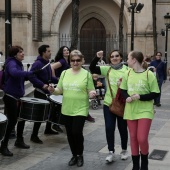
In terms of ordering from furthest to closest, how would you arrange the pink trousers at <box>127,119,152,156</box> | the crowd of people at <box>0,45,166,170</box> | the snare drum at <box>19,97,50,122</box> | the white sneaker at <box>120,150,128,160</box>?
the snare drum at <box>19,97,50,122</box> → the white sneaker at <box>120,150,128,160</box> → the crowd of people at <box>0,45,166,170</box> → the pink trousers at <box>127,119,152,156</box>

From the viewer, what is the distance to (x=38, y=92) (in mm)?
7988

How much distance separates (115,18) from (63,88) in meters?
25.7

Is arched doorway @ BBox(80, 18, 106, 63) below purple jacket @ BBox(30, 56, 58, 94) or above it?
above

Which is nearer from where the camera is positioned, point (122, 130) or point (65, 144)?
point (122, 130)

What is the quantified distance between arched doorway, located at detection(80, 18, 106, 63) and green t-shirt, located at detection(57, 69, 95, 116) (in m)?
24.2

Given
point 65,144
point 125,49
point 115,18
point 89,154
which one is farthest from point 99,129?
point 115,18

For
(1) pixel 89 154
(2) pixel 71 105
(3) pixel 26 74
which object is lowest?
(1) pixel 89 154

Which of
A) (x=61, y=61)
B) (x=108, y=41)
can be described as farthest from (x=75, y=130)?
(x=108, y=41)

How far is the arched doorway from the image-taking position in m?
30.2

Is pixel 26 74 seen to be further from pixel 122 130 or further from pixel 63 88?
pixel 122 130

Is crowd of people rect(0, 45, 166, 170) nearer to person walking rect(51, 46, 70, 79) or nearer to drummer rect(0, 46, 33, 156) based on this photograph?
drummer rect(0, 46, 33, 156)

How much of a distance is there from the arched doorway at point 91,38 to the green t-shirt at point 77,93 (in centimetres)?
2418

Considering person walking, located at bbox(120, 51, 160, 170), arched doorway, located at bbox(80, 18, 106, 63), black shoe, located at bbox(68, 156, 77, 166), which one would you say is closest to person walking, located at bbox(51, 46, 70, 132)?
black shoe, located at bbox(68, 156, 77, 166)

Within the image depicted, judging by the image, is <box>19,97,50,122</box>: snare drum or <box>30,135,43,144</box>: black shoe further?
<box>30,135,43,144</box>: black shoe
